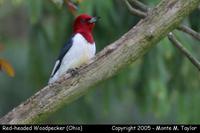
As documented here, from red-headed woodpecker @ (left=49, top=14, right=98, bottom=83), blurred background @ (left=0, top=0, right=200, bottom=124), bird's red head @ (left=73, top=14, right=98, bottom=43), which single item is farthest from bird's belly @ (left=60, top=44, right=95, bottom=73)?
blurred background @ (left=0, top=0, right=200, bottom=124)

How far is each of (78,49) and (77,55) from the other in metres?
0.07

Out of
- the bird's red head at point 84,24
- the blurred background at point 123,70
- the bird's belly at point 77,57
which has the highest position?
the blurred background at point 123,70

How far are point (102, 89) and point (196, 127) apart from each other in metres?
3.13

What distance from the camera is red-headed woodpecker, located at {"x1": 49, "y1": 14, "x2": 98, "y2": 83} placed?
247 inches

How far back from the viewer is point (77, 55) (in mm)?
6324

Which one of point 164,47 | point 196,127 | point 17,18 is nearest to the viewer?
point 196,127

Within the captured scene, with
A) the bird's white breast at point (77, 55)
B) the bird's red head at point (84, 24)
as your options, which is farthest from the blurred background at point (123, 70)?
the bird's white breast at point (77, 55)

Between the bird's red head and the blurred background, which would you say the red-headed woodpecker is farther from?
the blurred background

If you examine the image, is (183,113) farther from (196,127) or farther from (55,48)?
(196,127)

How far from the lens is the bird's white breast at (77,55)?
20.5 feet

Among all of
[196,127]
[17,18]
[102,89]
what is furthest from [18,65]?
[196,127]

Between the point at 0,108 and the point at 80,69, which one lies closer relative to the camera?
the point at 80,69

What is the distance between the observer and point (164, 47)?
8219 millimetres

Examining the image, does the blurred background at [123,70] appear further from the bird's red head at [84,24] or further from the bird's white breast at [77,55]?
the bird's white breast at [77,55]
